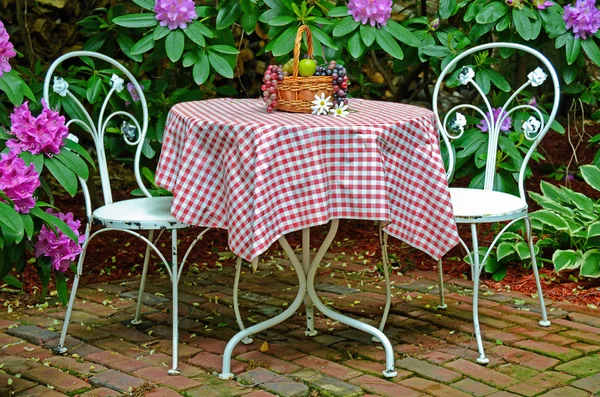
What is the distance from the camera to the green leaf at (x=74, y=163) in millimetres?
3072

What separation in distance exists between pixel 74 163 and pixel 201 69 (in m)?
1.14

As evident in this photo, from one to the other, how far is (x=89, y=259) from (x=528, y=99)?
2.21 m

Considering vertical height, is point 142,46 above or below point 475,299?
above

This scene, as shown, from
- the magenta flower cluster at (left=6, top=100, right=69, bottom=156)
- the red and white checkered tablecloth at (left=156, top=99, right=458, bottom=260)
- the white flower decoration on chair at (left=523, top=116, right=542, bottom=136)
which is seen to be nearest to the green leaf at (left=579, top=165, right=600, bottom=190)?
the white flower decoration on chair at (left=523, top=116, right=542, bottom=136)

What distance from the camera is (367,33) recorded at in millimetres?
4027

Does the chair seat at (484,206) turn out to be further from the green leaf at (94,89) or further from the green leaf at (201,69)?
the green leaf at (94,89)

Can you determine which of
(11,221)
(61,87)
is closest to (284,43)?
(61,87)

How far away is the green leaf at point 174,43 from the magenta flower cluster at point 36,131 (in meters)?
0.97

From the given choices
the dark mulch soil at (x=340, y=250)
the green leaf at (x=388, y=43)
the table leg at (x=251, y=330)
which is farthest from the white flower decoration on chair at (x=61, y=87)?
the green leaf at (x=388, y=43)

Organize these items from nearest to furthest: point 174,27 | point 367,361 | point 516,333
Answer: point 367,361
point 516,333
point 174,27

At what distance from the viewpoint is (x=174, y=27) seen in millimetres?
4027

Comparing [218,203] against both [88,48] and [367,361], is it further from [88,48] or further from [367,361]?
[88,48]

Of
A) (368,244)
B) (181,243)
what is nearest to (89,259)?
(181,243)

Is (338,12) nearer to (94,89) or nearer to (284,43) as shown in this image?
(284,43)
